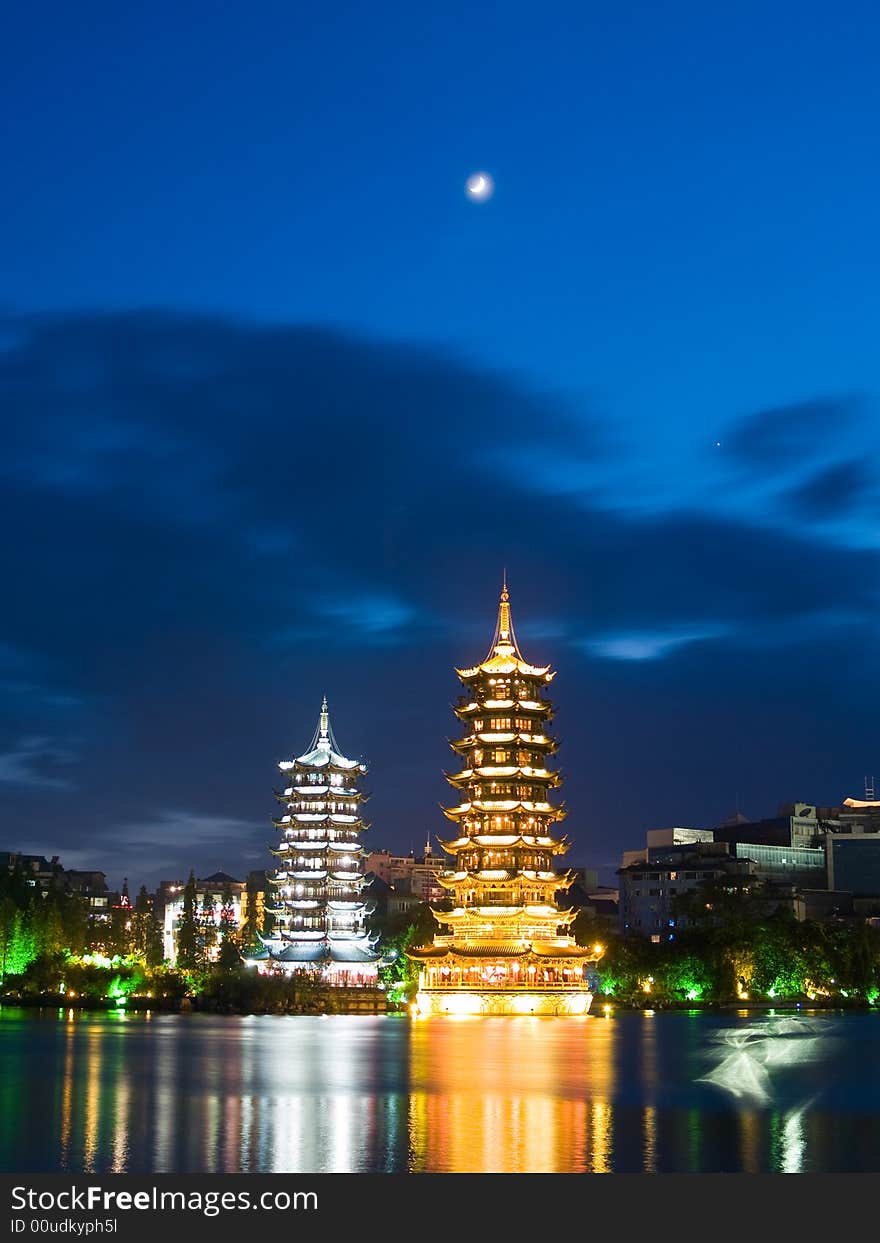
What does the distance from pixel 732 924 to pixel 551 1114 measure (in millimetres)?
83609

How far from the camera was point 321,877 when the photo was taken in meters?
133

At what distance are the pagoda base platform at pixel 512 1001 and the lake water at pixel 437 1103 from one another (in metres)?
29.8

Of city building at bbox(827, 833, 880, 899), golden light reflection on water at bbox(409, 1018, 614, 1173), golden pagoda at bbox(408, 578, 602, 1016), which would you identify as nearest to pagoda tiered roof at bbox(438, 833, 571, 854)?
golden pagoda at bbox(408, 578, 602, 1016)

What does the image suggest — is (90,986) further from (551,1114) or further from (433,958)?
(551,1114)

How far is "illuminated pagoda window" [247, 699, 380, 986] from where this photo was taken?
423ft

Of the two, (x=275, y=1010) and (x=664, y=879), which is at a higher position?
(x=664, y=879)

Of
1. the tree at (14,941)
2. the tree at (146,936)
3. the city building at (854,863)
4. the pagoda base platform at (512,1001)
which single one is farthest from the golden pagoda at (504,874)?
the city building at (854,863)

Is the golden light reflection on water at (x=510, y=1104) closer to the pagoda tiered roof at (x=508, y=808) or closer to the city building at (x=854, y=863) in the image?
the pagoda tiered roof at (x=508, y=808)

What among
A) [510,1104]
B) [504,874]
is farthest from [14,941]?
[510,1104]

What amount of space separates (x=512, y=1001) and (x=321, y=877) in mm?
31112

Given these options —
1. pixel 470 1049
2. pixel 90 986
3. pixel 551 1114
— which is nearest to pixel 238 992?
pixel 90 986

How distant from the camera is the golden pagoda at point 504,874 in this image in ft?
347

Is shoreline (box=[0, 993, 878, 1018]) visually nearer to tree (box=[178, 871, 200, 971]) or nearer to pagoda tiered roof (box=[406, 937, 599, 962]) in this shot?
pagoda tiered roof (box=[406, 937, 599, 962])

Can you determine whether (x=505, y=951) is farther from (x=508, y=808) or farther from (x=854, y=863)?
(x=854, y=863)
